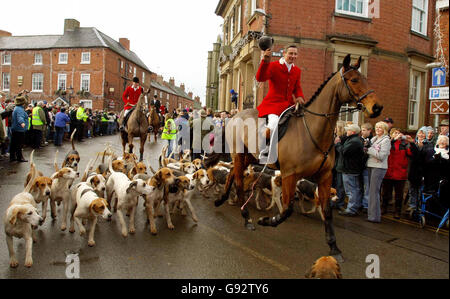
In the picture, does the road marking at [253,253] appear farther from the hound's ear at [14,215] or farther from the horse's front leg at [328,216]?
the hound's ear at [14,215]

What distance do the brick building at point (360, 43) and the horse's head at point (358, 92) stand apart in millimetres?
9604

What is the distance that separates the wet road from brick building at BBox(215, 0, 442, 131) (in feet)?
30.2

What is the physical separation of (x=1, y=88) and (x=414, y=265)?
5396 centimetres

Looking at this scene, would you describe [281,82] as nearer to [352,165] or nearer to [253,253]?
[253,253]

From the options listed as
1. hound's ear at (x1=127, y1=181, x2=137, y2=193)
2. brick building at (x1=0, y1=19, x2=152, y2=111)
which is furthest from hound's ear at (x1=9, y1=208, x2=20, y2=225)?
brick building at (x1=0, y1=19, x2=152, y2=111)

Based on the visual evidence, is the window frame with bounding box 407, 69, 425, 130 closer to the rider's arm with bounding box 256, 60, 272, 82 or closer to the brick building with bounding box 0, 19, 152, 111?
the rider's arm with bounding box 256, 60, 272, 82

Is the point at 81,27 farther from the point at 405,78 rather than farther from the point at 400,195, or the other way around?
the point at 400,195

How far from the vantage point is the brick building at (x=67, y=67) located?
41.2 m

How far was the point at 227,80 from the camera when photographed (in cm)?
2188

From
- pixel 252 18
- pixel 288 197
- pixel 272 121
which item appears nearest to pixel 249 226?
pixel 288 197

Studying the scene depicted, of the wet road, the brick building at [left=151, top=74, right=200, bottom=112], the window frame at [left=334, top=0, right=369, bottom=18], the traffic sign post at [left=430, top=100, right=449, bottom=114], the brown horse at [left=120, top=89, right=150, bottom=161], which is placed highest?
the brick building at [left=151, top=74, right=200, bottom=112]

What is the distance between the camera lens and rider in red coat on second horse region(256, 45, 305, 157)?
16.7 ft

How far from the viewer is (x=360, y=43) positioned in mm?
14250

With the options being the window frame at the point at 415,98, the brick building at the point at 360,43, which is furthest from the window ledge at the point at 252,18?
the window frame at the point at 415,98
